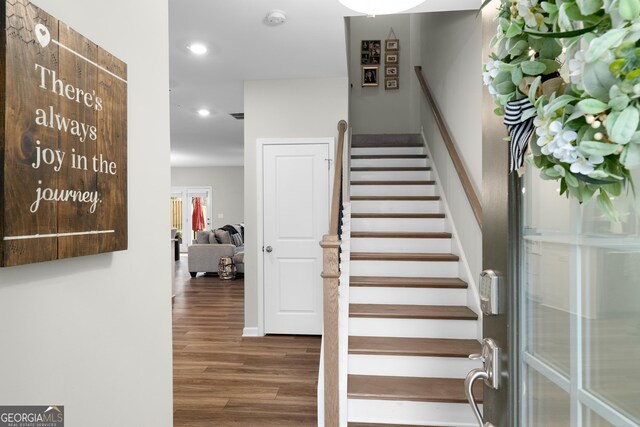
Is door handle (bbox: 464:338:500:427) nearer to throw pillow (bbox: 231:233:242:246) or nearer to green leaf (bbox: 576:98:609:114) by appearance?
green leaf (bbox: 576:98:609:114)

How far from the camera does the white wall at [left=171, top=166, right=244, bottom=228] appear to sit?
12203mm

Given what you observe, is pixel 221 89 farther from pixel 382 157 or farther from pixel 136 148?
pixel 136 148

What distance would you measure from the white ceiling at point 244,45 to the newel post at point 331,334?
1.65m

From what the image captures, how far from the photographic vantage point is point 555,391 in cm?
68

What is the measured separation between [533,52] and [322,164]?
12.0 feet

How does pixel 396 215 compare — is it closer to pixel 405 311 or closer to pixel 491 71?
pixel 405 311

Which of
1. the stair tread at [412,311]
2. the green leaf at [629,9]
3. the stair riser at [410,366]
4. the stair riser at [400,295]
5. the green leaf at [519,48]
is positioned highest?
the green leaf at [519,48]

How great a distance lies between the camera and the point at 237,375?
3.27 meters

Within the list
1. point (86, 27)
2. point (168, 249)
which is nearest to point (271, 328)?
point (168, 249)

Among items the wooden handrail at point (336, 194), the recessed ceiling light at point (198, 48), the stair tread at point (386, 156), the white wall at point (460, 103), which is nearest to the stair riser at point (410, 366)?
the white wall at point (460, 103)

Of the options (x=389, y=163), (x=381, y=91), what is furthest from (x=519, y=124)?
(x=381, y=91)

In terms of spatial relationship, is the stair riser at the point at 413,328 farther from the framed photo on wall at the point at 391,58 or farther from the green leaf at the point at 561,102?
the framed photo on wall at the point at 391,58

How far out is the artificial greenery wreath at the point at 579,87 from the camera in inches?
14.3

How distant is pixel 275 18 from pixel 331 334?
7.18 ft
